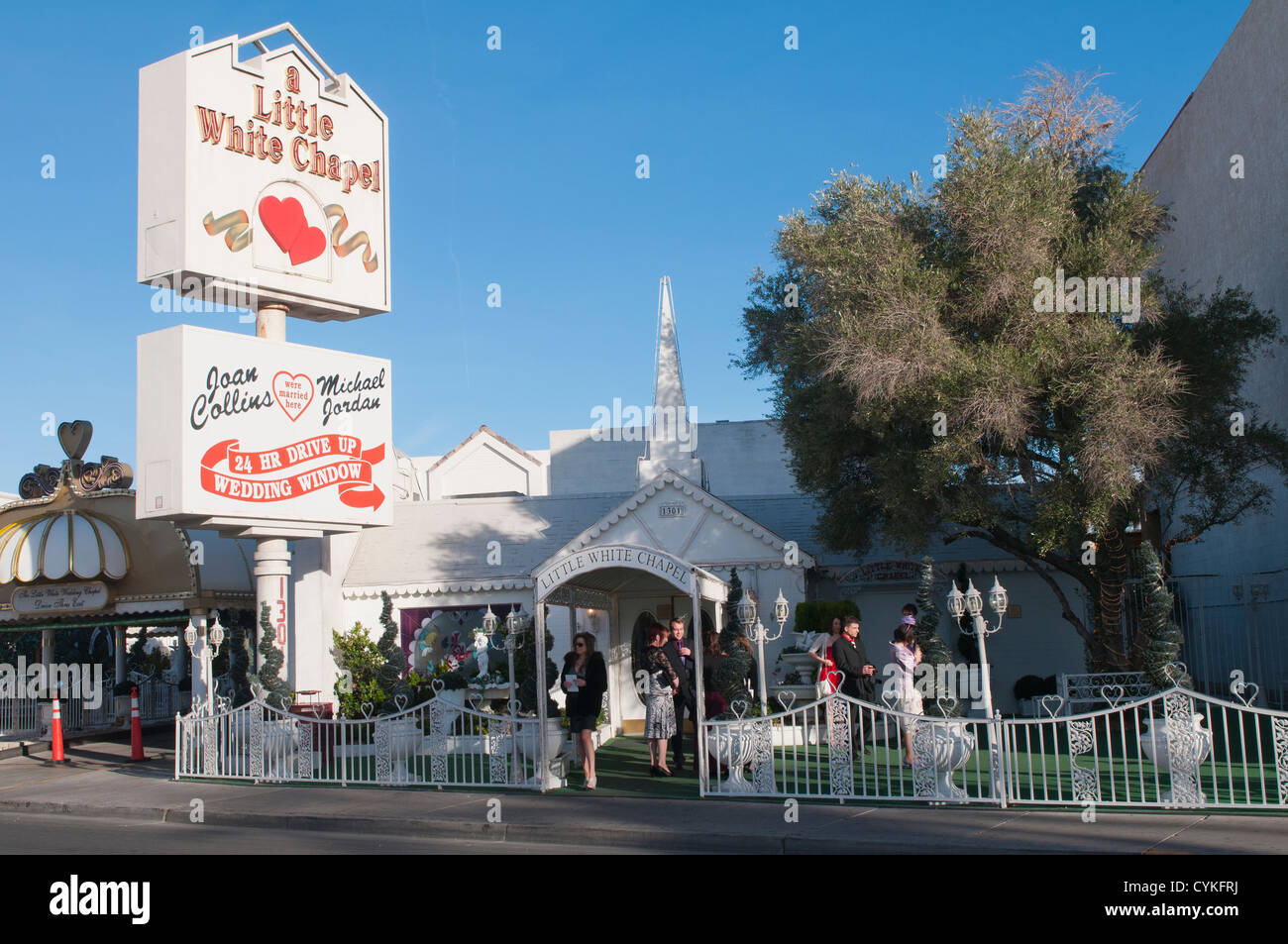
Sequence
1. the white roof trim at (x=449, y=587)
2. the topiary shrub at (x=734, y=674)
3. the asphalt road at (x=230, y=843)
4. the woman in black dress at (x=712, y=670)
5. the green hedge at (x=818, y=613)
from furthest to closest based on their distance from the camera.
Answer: the white roof trim at (x=449, y=587) < the green hedge at (x=818, y=613) < the woman in black dress at (x=712, y=670) < the topiary shrub at (x=734, y=674) < the asphalt road at (x=230, y=843)

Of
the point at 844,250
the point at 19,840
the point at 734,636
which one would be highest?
the point at 844,250

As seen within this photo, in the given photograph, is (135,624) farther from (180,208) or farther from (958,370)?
(958,370)

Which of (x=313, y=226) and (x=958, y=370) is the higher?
(x=313, y=226)

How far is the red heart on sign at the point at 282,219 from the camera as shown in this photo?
62.5ft

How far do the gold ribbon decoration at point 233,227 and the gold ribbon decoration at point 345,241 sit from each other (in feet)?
6.08

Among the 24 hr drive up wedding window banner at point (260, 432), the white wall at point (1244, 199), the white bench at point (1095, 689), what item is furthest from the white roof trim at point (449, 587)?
the white wall at point (1244, 199)

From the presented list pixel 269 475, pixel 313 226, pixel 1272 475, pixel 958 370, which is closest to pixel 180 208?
pixel 313 226

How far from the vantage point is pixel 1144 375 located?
16125 mm

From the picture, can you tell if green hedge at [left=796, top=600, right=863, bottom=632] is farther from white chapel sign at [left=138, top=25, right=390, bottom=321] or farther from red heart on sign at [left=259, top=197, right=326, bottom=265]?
red heart on sign at [left=259, top=197, right=326, bottom=265]

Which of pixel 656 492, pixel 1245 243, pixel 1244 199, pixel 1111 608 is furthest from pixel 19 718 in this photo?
pixel 1244 199

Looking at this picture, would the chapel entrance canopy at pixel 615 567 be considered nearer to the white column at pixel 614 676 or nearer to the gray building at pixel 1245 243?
the white column at pixel 614 676

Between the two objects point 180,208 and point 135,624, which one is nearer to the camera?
point 180,208

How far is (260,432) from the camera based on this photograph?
18.8 metres

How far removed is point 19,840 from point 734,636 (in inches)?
332
